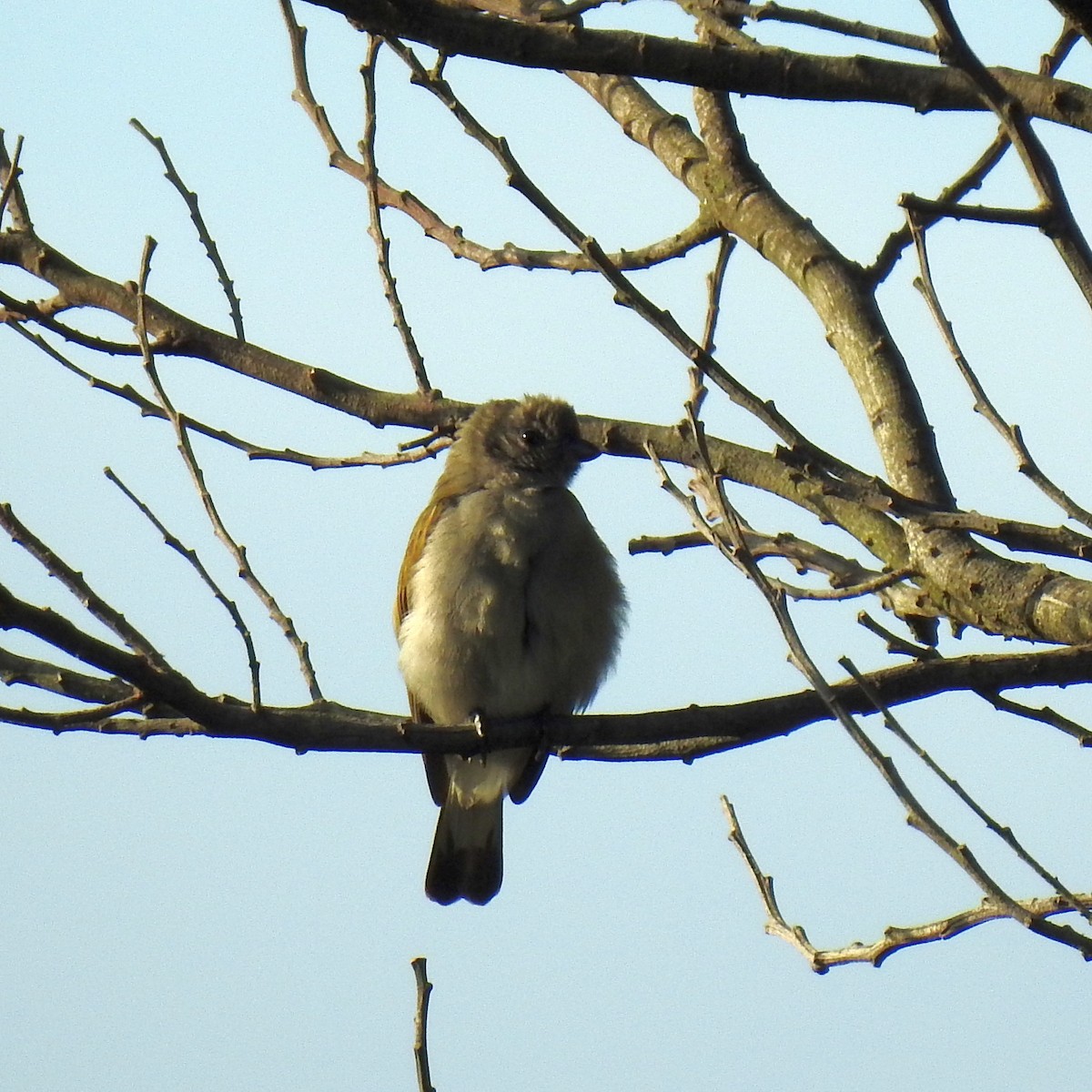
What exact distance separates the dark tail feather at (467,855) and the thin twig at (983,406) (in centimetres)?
436

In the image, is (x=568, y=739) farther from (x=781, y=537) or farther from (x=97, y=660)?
(x=97, y=660)

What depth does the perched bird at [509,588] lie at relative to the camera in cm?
600

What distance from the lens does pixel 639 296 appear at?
3.30 m

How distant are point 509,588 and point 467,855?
1.84m

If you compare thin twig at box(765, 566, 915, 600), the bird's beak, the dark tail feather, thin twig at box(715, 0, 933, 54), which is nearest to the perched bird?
the bird's beak

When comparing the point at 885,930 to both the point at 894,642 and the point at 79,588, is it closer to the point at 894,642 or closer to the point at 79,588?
the point at 894,642

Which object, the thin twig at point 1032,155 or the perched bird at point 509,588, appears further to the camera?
the perched bird at point 509,588

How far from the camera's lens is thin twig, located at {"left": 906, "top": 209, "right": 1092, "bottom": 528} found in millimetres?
3307

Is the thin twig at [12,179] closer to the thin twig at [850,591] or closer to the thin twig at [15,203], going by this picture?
the thin twig at [15,203]

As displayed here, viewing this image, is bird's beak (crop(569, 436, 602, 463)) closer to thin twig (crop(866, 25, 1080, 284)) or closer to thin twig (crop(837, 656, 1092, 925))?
thin twig (crop(866, 25, 1080, 284))

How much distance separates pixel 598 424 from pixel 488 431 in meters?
1.44

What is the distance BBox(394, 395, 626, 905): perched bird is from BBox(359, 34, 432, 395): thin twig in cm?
29

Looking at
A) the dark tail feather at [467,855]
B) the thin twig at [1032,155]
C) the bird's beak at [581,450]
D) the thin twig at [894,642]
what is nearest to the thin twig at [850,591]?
the thin twig at [894,642]

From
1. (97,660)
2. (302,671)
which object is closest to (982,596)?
(302,671)
